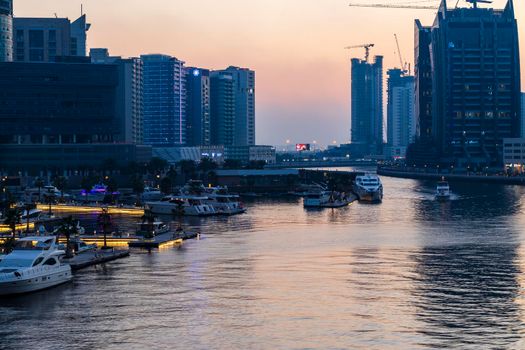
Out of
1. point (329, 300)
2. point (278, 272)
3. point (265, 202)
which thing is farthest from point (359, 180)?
point (329, 300)

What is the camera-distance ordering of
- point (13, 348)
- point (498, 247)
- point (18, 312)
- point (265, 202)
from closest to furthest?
point (13, 348) < point (18, 312) < point (498, 247) < point (265, 202)

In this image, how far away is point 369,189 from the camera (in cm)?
18325

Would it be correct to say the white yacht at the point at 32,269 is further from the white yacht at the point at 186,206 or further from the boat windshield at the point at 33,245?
the white yacht at the point at 186,206

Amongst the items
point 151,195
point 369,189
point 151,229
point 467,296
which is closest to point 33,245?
point 151,229

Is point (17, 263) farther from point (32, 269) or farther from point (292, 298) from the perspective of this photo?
point (292, 298)

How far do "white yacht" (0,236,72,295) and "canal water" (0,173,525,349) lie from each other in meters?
0.89

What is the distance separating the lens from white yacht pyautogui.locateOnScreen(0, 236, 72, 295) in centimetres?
6378

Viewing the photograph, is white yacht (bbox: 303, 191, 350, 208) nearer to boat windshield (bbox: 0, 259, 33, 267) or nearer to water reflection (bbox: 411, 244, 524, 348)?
water reflection (bbox: 411, 244, 524, 348)

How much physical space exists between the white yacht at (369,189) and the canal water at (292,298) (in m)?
76.9

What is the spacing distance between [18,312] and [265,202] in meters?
118

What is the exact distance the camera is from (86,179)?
186250mm

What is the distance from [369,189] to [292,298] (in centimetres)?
12110

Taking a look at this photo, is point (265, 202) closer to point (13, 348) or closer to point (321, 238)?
point (321, 238)

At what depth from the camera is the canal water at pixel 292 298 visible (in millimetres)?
52844
